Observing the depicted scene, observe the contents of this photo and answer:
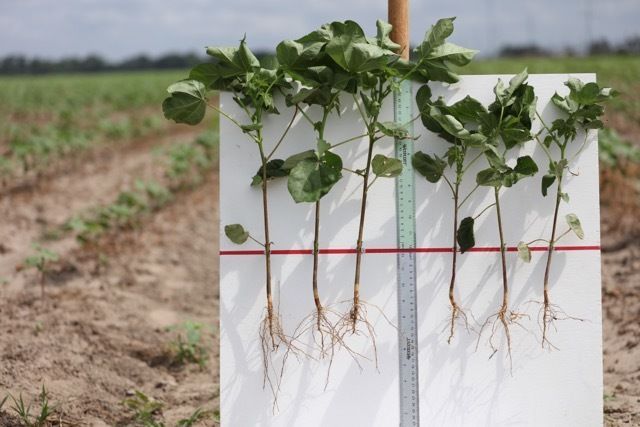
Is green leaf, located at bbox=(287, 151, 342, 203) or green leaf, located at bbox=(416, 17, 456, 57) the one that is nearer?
green leaf, located at bbox=(287, 151, 342, 203)

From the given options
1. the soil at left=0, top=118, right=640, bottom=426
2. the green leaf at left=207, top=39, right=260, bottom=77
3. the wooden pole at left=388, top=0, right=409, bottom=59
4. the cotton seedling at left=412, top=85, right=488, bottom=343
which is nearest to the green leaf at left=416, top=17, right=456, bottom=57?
the cotton seedling at left=412, top=85, right=488, bottom=343

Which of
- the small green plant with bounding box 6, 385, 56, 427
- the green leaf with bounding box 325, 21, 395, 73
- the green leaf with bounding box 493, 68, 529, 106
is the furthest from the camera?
the small green plant with bounding box 6, 385, 56, 427

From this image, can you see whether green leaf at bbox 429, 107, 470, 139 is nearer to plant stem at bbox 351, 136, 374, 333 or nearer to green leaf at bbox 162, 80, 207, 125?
plant stem at bbox 351, 136, 374, 333

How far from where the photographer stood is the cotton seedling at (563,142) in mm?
2508

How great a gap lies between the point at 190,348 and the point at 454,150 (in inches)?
73.4

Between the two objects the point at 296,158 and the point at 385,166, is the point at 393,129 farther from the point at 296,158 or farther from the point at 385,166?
the point at 296,158

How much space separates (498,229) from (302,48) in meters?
0.97

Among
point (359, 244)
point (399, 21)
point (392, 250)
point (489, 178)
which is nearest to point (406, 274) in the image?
point (392, 250)

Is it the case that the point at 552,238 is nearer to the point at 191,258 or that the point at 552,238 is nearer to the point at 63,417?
the point at 63,417

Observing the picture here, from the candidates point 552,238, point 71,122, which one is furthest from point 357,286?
point 71,122

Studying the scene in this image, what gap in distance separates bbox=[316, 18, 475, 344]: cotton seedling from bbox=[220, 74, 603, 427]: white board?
0.18 feet

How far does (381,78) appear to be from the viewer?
249 cm

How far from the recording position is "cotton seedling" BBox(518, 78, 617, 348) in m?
2.51

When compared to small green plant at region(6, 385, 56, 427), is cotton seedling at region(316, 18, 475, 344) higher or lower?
higher
